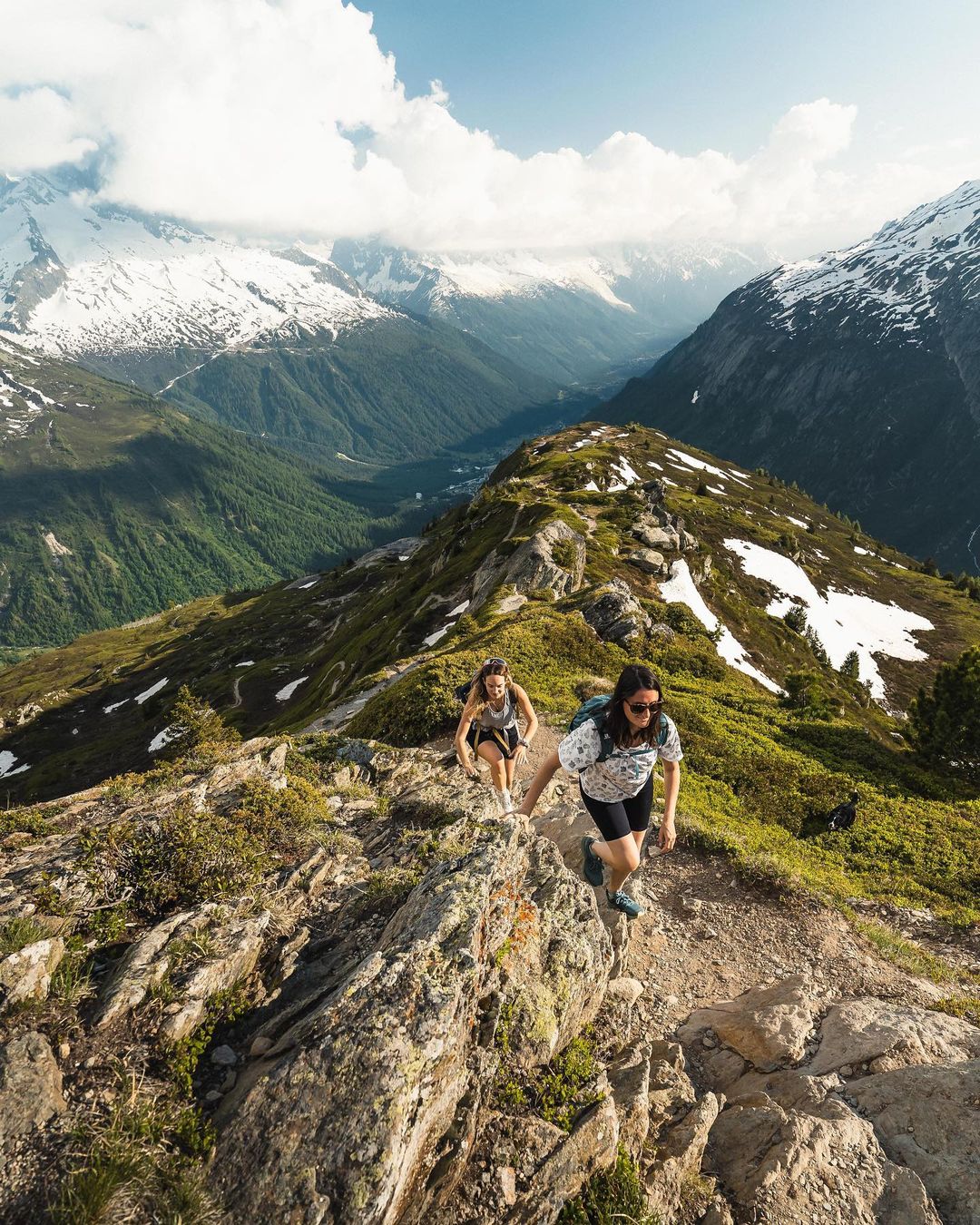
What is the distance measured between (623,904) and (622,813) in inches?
84.0

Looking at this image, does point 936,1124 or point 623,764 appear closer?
point 936,1124

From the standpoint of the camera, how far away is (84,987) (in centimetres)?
652

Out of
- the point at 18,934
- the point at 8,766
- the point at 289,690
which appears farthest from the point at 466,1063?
the point at 8,766

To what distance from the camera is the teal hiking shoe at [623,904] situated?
401 inches

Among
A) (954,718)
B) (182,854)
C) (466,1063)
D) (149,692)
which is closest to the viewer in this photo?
(466,1063)

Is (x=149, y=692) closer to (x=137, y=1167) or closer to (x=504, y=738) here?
(x=504, y=738)

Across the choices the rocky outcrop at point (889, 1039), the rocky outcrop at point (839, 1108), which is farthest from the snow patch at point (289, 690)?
the rocky outcrop at point (889, 1039)

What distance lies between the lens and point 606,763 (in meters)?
9.21

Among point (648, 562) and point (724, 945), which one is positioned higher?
point (648, 562)

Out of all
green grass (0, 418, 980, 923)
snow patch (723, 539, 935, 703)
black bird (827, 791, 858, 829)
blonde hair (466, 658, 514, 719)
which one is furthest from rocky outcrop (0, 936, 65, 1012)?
snow patch (723, 539, 935, 703)

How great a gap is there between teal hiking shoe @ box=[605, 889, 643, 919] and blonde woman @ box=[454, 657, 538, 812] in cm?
379

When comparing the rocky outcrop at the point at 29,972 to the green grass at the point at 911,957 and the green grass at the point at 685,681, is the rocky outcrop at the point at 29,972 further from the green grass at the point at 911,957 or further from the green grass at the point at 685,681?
the green grass at the point at 911,957

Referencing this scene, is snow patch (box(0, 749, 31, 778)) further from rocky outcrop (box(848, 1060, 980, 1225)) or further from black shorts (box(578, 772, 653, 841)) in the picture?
rocky outcrop (box(848, 1060, 980, 1225))

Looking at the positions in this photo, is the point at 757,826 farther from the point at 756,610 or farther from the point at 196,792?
the point at 756,610
